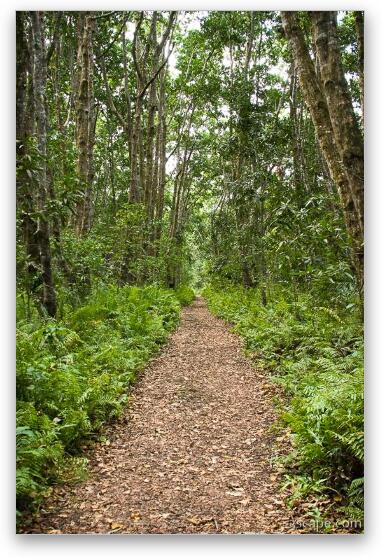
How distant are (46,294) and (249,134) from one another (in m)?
7.68

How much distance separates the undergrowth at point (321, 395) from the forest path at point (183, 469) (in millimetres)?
322

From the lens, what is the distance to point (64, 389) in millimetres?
4262

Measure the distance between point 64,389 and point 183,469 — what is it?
1.38 m

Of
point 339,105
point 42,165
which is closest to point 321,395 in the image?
point 339,105

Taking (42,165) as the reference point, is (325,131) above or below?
above

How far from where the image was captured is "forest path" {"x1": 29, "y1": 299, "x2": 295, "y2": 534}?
3.21 meters

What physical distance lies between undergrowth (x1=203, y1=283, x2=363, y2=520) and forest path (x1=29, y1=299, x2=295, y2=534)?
32 centimetres

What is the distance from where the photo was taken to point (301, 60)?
5.11 m

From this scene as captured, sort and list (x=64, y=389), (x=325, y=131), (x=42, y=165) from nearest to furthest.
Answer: (x=64, y=389)
(x=325, y=131)
(x=42, y=165)

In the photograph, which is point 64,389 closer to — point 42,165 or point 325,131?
point 42,165

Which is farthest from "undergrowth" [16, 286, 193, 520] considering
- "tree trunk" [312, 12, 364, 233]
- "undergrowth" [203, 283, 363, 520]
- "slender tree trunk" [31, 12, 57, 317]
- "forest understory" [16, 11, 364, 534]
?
"tree trunk" [312, 12, 364, 233]

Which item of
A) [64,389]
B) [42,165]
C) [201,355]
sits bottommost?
[201,355]

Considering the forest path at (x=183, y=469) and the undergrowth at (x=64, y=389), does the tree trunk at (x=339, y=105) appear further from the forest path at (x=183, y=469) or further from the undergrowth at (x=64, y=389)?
the undergrowth at (x=64, y=389)

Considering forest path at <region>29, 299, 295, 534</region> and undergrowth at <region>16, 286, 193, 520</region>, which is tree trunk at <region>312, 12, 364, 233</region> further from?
undergrowth at <region>16, 286, 193, 520</region>
